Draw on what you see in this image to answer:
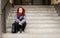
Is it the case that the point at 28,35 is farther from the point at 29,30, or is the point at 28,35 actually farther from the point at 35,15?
the point at 35,15

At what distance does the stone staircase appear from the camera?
6.04 meters

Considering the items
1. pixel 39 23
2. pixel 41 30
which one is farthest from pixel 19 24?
pixel 39 23

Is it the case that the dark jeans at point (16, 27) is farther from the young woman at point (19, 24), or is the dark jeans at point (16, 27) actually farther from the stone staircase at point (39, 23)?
the stone staircase at point (39, 23)

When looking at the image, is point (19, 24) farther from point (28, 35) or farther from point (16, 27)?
point (28, 35)

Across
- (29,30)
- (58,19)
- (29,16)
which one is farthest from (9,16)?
(58,19)

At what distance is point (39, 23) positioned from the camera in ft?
24.2

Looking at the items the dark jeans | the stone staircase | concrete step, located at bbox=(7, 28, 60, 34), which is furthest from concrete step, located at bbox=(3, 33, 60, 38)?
concrete step, located at bbox=(7, 28, 60, 34)

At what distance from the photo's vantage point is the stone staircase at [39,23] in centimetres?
604

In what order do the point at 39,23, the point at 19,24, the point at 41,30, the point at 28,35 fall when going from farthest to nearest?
1. the point at 39,23
2. the point at 41,30
3. the point at 19,24
4. the point at 28,35

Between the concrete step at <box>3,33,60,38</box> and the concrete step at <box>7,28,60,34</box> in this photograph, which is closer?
the concrete step at <box>3,33,60,38</box>

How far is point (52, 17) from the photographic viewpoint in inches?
315

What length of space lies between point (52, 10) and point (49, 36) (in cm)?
301

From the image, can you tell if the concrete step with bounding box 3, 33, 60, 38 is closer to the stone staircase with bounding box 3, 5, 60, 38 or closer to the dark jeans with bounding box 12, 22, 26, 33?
the stone staircase with bounding box 3, 5, 60, 38

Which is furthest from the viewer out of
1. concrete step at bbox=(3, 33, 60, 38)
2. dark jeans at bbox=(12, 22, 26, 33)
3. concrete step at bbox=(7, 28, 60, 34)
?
concrete step at bbox=(7, 28, 60, 34)
